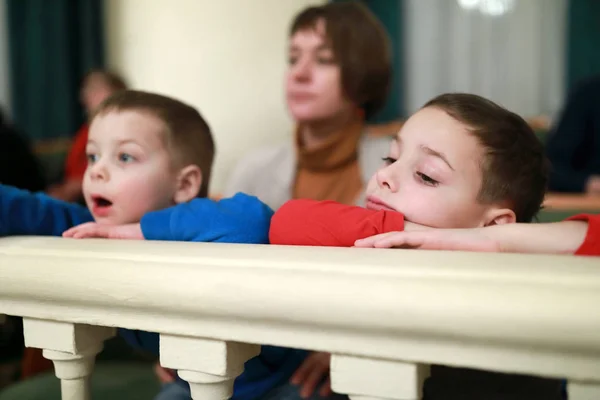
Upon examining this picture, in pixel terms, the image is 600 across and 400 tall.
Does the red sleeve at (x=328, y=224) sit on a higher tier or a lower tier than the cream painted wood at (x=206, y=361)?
higher

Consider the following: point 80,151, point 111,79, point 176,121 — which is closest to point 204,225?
point 176,121

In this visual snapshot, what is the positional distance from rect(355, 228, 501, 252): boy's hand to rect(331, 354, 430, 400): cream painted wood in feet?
0.40

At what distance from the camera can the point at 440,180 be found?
2.25 feet

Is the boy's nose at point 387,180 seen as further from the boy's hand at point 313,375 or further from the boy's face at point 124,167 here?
the boy's face at point 124,167

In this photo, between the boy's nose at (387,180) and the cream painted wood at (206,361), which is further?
the boy's nose at (387,180)

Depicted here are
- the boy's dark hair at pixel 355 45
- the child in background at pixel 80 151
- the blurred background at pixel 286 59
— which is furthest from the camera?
the blurred background at pixel 286 59

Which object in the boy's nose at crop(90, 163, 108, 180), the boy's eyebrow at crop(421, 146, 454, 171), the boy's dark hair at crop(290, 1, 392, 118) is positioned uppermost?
the boy's dark hair at crop(290, 1, 392, 118)

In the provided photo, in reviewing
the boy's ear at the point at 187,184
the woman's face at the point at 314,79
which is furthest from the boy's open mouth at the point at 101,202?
the woman's face at the point at 314,79

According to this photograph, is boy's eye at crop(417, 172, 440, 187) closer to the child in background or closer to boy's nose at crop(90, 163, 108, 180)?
boy's nose at crop(90, 163, 108, 180)

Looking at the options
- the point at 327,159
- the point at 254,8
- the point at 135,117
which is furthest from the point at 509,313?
the point at 254,8

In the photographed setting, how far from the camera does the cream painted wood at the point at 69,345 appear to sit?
0.54 m

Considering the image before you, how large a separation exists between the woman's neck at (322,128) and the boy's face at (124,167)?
79 cm

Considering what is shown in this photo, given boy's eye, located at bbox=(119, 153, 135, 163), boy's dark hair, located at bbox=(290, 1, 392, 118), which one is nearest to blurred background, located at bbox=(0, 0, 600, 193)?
boy's dark hair, located at bbox=(290, 1, 392, 118)

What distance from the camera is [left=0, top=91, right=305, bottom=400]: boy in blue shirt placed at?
66cm
